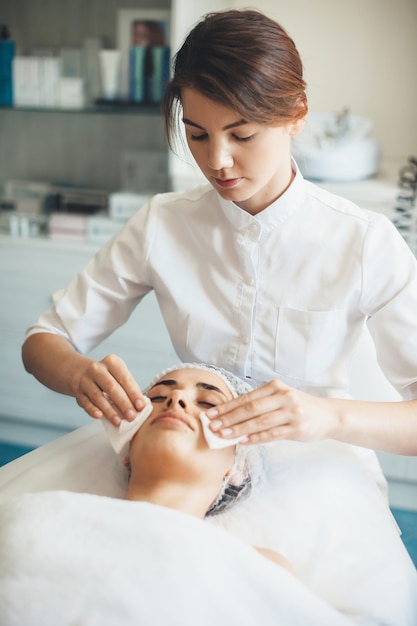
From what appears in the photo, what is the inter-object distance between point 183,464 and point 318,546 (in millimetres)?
278

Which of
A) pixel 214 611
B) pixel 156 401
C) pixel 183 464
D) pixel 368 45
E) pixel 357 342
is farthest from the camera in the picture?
pixel 368 45

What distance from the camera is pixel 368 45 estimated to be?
2721 millimetres

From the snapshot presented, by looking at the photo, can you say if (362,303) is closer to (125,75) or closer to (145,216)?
(145,216)

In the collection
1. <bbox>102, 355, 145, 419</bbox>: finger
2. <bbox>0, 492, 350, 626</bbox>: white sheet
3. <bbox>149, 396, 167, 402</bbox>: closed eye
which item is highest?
<bbox>102, 355, 145, 419</bbox>: finger

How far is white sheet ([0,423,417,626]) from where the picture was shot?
125 centimetres

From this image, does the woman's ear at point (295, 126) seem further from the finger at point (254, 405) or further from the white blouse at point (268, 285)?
the finger at point (254, 405)

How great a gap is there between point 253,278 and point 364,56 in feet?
5.11

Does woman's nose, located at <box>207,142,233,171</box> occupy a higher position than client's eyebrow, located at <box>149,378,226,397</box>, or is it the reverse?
woman's nose, located at <box>207,142,233,171</box>

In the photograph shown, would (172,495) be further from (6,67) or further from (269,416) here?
(6,67)

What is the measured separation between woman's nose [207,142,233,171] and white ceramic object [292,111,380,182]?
1.19 m

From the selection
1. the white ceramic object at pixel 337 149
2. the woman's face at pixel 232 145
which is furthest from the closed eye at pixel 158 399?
the white ceramic object at pixel 337 149

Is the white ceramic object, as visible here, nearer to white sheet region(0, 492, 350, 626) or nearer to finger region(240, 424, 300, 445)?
finger region(240, 424, 300, 445)

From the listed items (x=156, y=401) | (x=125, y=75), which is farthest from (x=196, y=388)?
(x=125, y=75)

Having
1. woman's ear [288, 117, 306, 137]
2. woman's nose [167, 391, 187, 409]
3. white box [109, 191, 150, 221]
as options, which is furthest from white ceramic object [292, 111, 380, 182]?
woman's nose [167, 391, 187, 409]
